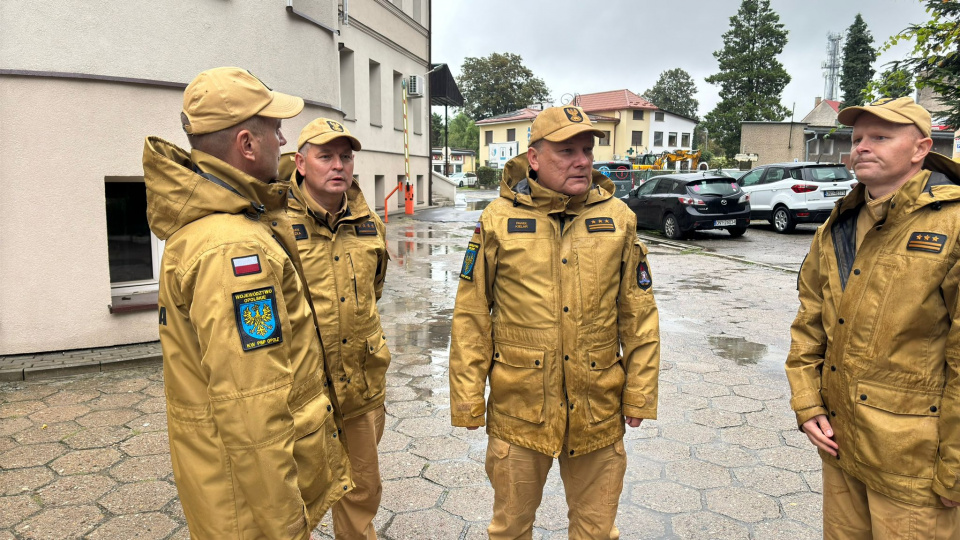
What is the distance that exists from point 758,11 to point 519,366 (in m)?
56.7

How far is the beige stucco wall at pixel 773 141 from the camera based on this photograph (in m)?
35.7

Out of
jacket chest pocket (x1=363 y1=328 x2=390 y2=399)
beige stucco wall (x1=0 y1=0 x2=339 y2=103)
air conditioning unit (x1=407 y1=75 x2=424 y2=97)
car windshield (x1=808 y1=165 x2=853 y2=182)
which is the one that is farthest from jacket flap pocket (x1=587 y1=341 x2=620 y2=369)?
air conditioning unit (x1=407 y1=75 x2=424 y2=97)

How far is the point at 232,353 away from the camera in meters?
1.68

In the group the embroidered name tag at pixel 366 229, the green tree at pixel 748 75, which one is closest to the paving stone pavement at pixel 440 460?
the embroidered name tag at pixel 366 229

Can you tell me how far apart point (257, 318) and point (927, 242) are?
2147mm

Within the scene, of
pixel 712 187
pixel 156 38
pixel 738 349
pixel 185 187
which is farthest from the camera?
pixel 712 187

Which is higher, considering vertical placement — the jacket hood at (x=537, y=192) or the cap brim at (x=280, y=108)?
the cap brim at (x=280, y=108)

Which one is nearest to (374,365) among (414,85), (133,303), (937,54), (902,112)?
(902,112)

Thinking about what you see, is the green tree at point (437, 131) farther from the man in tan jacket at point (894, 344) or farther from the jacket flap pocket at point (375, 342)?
the man in tan jacket at point (894, 344)

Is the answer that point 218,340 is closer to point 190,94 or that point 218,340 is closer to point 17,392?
point 190,94

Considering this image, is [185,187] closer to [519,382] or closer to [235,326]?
[235,326]

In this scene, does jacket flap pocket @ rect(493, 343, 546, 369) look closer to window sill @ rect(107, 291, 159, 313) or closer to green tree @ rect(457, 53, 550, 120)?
window sill @ rect(107, 291, 159, 313)

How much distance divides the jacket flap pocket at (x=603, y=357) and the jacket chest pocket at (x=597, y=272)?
102 mm

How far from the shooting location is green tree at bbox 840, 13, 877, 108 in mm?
58312
